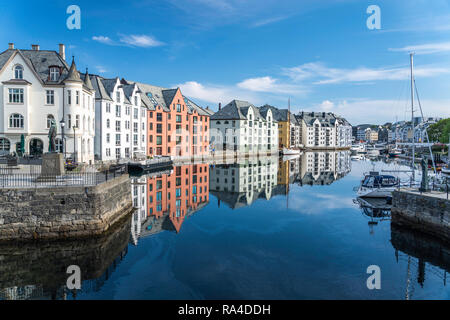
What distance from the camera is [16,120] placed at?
3656cm

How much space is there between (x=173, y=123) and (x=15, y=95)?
34.1 meters

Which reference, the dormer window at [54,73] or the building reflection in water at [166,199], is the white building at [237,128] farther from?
the dormer window at [54,73]

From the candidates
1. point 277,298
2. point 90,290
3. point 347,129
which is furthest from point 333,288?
point 347,129

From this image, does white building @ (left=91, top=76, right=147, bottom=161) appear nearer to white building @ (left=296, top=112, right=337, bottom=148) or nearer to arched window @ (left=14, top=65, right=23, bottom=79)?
arched window @ (left=14, top=65, right=23, bottom=79)

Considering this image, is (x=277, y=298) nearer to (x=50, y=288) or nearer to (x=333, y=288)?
(x=333, y=288)

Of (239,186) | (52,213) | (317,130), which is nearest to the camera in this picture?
(52,213)

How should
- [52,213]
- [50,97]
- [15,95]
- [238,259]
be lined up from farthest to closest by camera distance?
[50,97] < [15,95] < [52,213] < [238,259]

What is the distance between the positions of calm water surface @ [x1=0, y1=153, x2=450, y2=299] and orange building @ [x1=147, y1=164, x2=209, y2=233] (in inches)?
11.3

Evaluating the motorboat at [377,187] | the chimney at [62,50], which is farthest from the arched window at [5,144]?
the motorboat at [377,187]

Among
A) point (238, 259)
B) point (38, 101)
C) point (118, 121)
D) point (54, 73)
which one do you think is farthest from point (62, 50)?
point (238, 259)

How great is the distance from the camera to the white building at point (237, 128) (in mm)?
91375

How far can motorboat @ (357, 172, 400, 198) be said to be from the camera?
31.2 meters

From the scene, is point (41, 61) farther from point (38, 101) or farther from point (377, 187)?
point (377, 187)

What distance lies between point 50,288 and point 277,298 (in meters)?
9.52
